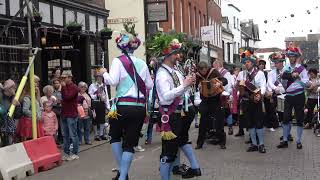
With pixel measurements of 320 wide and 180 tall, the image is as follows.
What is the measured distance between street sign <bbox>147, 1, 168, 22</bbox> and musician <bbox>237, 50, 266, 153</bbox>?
13244mm

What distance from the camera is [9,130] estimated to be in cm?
1010

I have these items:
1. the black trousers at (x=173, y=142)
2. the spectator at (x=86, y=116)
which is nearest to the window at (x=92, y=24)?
the spectator at (x=86, y=116)

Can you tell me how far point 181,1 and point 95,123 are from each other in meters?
20.6

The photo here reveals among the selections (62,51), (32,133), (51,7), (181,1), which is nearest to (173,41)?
(32,133)

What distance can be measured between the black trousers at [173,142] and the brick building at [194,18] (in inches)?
802

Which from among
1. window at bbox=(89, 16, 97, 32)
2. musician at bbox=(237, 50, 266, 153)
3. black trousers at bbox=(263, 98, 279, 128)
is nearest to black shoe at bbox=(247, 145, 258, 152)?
musician at bbox=(237, 50, 266, 153)

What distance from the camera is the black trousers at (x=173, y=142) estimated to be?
7.20m

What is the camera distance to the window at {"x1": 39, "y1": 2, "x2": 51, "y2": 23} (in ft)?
53.4

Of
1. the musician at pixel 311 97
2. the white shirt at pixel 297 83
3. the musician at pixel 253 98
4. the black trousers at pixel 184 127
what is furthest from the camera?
the musician at pixel 311 97

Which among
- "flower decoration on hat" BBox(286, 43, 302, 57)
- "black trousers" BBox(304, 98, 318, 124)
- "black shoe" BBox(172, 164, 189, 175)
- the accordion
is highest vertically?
"flower decoration on hat" BBox(286, 43, 302, 57)

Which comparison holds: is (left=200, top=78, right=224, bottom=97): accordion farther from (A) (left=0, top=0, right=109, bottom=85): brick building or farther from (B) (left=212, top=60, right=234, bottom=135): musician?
(A) (left=0, top=0, right=109, bottom=85): brick building

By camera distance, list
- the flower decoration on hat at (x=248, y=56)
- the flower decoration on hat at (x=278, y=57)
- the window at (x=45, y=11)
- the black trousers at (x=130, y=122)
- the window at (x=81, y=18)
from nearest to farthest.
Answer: the black trousers at (x=130, y=122) → the flower decoration on hat at (x=248, y=56) → the flower decoration on hat at (x=278, y=57) → the window at (x=45, y=11) → the window at (x=81, y=18)

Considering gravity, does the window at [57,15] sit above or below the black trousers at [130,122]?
above

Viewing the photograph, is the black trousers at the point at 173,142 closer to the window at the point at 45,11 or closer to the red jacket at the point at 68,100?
the red jacket at the point at 68,100
